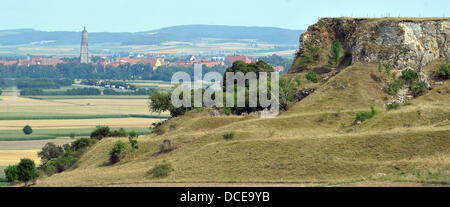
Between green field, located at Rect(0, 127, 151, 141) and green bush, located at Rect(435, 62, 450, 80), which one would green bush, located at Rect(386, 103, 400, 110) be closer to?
green bush, located at Rect(435, 62, 450, 80)

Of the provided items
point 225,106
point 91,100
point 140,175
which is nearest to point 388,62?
point 225,106

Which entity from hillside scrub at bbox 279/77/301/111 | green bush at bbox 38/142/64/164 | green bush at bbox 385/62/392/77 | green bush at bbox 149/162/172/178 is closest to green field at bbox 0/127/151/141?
green bush at bbox 38/142/64/164

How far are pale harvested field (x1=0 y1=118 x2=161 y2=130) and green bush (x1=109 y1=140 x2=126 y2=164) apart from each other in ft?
230

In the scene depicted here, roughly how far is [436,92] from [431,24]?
918 cm

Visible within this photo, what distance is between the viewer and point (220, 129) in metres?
59.8

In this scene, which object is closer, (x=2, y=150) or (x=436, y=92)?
(x=436, y=92)

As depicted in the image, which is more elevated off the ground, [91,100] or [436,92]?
[436,92]

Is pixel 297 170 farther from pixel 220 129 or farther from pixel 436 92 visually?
pixel 436 92

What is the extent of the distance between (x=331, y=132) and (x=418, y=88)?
42.6ft

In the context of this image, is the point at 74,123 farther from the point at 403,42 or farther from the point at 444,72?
the point at 444,72

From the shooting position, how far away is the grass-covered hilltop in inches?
1746

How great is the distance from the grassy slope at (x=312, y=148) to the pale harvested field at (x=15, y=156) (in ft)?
91.0

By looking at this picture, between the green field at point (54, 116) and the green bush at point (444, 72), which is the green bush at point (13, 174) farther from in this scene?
the green field at point (54, 116)

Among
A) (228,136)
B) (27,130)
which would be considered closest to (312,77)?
(228,136)
